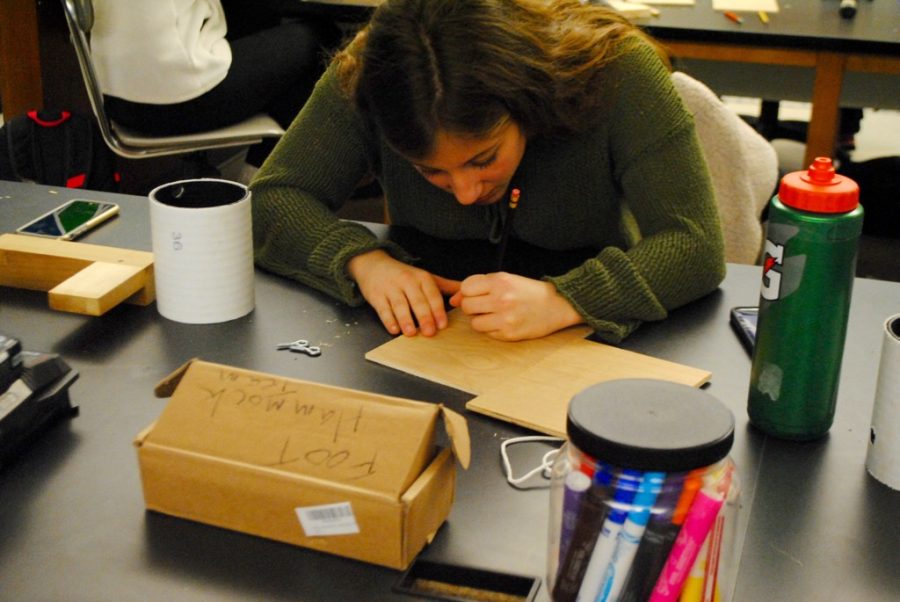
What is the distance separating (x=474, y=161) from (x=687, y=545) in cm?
70

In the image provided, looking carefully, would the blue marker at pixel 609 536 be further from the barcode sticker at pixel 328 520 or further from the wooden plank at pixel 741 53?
the wooden plank at pixel 741 53

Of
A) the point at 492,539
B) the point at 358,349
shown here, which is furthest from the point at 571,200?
the point at 492,539

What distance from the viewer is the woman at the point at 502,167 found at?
1.21 metres

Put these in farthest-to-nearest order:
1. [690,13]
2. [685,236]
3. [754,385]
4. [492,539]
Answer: [690,13] < [685,236] < [754,385] < [492,539]

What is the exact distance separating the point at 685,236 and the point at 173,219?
59cm

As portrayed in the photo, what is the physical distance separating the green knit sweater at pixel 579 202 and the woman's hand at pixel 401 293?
0.07ft

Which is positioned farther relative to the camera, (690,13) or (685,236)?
(690,13)

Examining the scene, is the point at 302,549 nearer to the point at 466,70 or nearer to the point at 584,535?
the point at 584,535

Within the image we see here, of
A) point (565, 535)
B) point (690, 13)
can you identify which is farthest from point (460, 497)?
point (690, 13)

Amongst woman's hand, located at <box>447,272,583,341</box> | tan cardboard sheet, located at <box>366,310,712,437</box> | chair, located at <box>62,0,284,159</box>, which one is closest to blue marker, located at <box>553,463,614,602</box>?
tan cardboard sheet, located at <box>366,310,712,437</box>

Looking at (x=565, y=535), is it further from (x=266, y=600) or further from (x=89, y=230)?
(x=89, y=230)

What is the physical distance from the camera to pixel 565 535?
2.36 feet

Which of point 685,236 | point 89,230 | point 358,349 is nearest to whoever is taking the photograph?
point 358,349

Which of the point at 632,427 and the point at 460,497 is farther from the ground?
the point at 632,427
